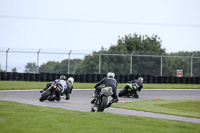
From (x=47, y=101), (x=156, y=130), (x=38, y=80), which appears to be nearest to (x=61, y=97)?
(x=47, y=101)

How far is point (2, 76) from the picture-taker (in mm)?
29625

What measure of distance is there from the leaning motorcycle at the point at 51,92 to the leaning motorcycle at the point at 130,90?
4859 mm

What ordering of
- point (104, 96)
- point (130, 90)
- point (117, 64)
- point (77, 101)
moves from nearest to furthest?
point (104, 96) → point (77, 101) → point (130, 90) → point (117, 64)

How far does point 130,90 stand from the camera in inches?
819

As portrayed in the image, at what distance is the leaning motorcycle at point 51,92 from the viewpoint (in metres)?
16.5

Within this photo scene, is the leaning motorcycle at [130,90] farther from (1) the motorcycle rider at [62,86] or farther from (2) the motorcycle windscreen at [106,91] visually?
(2) the motorcycle windscreen at [106,91]

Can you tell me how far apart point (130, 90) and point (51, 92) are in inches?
214

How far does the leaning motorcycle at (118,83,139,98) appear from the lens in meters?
20.8

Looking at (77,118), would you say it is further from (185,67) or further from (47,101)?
(185,67)

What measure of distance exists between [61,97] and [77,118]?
834 centimetres

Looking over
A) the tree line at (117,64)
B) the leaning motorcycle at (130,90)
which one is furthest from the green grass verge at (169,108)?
the tree line at (117,64)

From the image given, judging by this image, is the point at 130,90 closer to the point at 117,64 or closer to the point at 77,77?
the point at 77,77

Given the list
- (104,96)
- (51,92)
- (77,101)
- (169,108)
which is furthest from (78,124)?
(77,101)

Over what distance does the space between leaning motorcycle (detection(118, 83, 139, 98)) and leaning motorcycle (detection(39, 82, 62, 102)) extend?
191 inches
